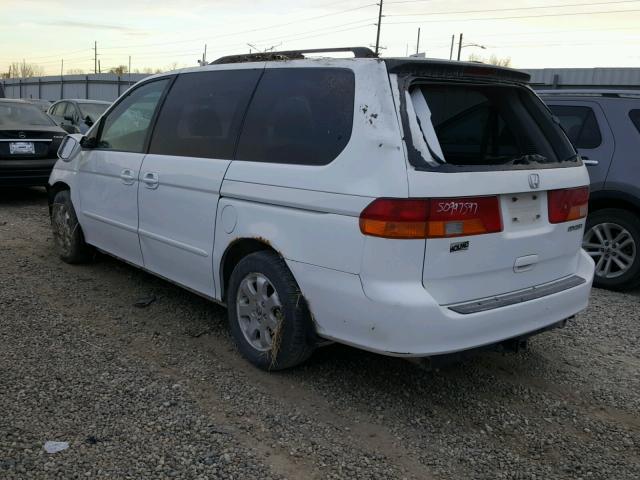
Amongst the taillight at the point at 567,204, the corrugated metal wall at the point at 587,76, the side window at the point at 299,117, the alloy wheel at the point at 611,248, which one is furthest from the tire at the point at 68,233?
the corrugated metal wall at the point at 587,76

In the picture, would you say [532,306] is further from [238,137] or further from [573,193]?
[238,137]

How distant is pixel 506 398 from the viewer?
11.3 feet

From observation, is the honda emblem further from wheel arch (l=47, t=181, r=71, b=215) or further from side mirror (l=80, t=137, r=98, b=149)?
wheel arch (l=47, t=181, r=71, b=215)

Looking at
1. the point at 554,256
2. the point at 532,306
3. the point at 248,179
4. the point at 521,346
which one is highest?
the point at 248,179

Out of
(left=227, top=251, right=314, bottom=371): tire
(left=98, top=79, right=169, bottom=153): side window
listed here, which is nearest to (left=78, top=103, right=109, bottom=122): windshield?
(left=98, top=79, right=169, bottom=153): side window

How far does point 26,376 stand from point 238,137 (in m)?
1.84

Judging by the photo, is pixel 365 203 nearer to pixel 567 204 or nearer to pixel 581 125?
pixel 567 204

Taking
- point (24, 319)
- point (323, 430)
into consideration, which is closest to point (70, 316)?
point (24, 319)

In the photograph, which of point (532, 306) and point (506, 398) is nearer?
point (532, 306)

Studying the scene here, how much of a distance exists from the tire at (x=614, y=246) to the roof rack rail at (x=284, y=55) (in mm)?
3580

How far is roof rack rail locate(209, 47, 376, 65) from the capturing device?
3.28 meters

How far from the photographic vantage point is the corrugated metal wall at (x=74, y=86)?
108 ft

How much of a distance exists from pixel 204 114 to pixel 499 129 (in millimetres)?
1917

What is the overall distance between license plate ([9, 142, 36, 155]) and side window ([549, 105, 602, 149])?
282 inches
